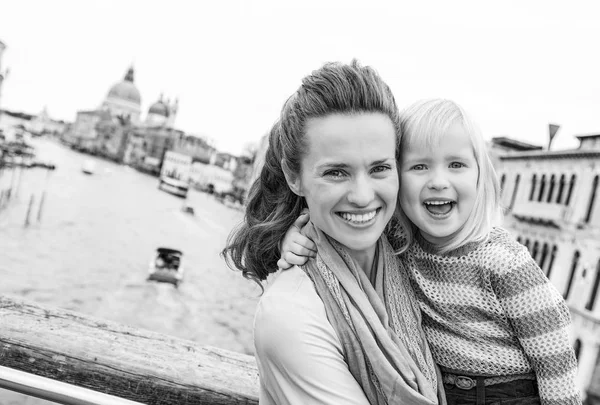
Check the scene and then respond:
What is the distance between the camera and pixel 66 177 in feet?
281

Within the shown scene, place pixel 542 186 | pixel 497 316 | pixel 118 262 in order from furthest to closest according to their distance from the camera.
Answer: pixel 118 262, pixel 542 186, pixel 497 316

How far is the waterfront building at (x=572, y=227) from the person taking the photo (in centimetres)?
1848

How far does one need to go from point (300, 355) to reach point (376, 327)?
0.27 metres

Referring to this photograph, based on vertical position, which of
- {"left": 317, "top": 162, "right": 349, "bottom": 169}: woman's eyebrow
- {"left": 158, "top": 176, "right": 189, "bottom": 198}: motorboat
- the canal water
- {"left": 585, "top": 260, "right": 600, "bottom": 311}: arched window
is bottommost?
{"left": 158, "top": 176, "right": 189, "bottom": 198}: motorboat

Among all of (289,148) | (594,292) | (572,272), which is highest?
(289,148)

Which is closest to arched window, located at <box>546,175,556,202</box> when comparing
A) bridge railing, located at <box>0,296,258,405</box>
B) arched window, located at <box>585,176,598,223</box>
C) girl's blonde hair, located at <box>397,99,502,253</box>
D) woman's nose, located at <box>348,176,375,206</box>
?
arched window, located at <box>585,176,598,223</box>

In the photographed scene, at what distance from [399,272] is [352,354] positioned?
50cm

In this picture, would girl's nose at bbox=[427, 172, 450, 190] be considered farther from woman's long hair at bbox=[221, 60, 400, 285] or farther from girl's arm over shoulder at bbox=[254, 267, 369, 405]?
girl's arm over shoulder at bbox=[254, 267, 369, 405]

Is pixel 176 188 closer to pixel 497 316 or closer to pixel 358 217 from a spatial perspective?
pixel 497 316

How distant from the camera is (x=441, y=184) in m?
2.04

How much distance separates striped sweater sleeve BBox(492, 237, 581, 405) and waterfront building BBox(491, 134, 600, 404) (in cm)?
1852

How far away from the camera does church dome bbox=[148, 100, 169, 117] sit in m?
143

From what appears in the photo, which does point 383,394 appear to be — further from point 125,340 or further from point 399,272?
point 125,340

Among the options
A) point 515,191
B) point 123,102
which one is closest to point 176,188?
point 123,102
